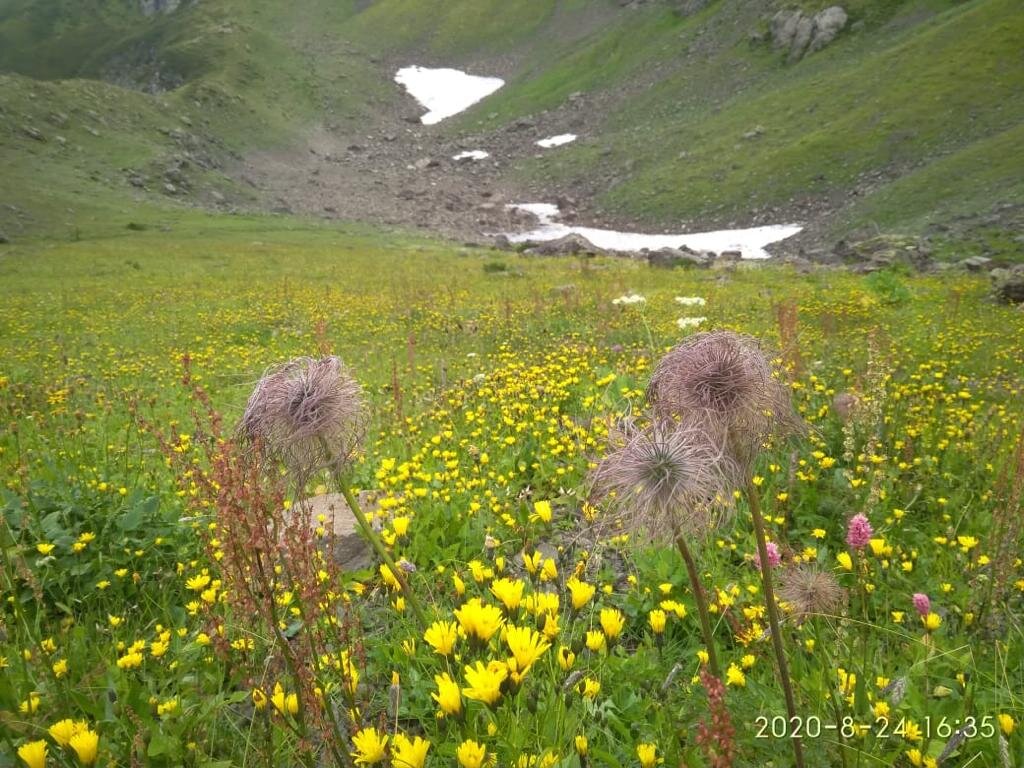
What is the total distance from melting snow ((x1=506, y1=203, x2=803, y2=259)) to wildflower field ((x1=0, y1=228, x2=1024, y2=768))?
3583cm

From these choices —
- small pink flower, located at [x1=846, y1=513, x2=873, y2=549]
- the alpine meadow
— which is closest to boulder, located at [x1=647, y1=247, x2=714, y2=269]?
the alpine meadow

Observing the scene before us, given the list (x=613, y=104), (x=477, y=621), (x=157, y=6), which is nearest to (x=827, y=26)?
(x=613, y=104)

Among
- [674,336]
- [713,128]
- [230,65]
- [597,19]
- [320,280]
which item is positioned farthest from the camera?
[597,19]

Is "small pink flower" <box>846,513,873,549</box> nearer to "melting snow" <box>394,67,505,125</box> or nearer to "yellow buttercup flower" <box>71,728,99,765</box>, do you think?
"yellow buttercup flower" <box>71,728,99,765</box>

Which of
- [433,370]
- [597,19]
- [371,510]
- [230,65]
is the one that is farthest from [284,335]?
[597,19]

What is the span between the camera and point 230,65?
90.2m

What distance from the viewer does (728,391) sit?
6.79 feet

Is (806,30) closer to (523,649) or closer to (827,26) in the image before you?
(827,26)

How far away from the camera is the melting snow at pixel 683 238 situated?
143 feet

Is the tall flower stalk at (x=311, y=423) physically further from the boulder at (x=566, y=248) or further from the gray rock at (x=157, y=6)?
the gray rock at (x=157, y=6)

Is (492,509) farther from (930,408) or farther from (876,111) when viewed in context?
(876,111)

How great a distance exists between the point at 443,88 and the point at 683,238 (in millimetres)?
78272

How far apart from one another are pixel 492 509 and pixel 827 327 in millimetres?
7454

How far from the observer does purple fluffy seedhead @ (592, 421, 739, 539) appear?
190 cm
